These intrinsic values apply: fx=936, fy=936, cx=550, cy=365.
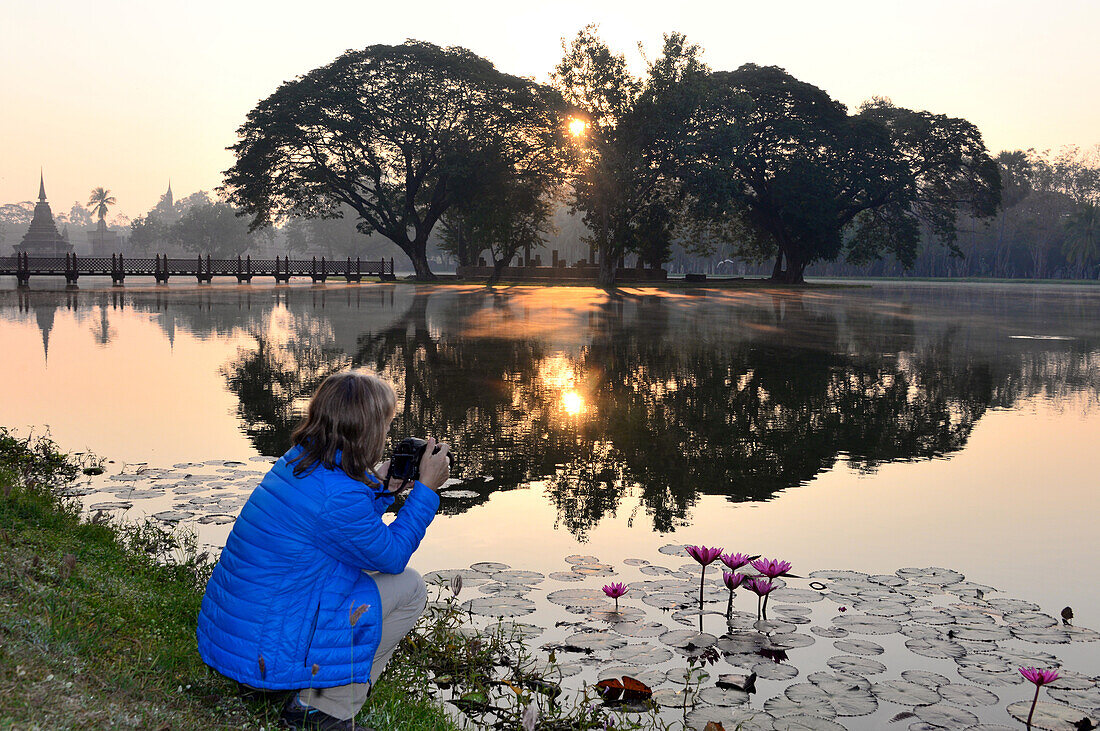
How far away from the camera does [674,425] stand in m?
10.7

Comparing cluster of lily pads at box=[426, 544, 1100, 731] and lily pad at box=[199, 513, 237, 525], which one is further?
lily pad at box=[199, 513, 237, 525]

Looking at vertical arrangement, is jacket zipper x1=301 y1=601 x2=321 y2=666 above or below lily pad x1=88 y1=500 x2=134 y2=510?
above

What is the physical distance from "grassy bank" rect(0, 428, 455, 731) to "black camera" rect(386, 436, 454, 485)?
35.2 inches

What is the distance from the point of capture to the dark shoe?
130 inches

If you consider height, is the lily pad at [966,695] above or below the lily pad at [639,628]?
below

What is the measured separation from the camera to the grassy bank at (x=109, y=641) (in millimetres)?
3031

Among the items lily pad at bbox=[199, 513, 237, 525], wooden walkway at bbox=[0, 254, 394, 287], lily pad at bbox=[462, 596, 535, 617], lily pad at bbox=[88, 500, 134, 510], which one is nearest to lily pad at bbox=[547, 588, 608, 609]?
lily pad at bbox=[462, 596, 535, 617]

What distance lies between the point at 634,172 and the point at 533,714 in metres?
55.4

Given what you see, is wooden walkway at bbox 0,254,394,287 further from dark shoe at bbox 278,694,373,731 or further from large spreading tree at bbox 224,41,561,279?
dark shoe at bbox 278,694,373,731

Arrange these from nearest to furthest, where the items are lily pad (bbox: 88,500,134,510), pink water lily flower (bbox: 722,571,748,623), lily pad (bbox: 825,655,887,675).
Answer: lily pad (bbox: 825,655,887,675), pink water lily flower (bbox: 722,571,748,623), lily pad (bbox: 88,500,134,510)

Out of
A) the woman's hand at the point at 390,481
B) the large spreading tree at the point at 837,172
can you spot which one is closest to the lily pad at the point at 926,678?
the woman's hand at the point at 390,481

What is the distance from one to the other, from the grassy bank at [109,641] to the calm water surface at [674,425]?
1.02 metres

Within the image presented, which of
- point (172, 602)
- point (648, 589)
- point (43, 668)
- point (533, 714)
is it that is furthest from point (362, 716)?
point (648, 589)

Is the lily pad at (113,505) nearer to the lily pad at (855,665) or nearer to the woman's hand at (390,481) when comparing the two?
the woman's hand at (390,481)
